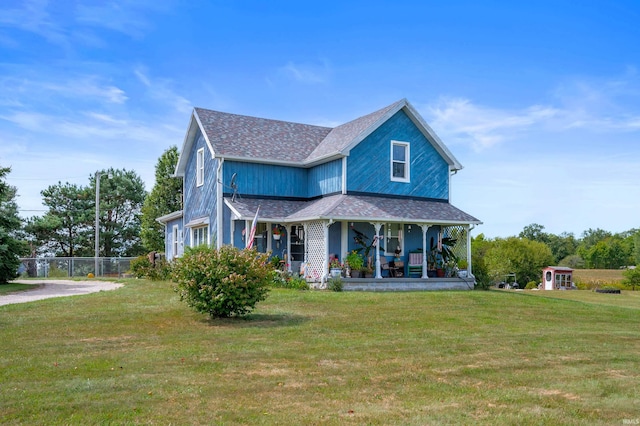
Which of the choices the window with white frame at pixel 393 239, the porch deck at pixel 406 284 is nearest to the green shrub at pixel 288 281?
the porch deck at pixel 406 284

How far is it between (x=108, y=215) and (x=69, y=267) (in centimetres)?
1457

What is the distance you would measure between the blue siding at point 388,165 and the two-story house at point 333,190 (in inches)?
1.7

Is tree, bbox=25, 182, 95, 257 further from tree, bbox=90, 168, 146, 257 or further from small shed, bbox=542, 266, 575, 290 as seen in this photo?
small shed, bbox=542, 266, 575, 290

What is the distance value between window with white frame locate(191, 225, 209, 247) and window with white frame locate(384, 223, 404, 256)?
806 cm

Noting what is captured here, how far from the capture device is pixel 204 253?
13.4 metres

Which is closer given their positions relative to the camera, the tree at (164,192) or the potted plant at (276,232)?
the potted plant at (276,232)

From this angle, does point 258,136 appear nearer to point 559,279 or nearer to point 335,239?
point 335,239

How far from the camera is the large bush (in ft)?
41.8

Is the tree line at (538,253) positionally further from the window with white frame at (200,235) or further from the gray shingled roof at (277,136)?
the window with white frame at (200,235)

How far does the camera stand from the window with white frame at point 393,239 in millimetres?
24062

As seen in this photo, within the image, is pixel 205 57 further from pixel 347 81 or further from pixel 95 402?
pixel 95 402

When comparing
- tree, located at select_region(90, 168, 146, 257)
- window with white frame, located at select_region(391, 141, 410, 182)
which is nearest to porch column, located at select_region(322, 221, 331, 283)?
window with white frame, located at select_region(391, 141, 410, 182)

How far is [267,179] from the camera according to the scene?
25.5 metres

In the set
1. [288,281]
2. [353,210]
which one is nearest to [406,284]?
[353,210]
